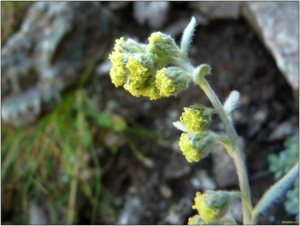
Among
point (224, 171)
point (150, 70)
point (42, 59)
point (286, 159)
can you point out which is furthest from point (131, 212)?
point (150, 70)

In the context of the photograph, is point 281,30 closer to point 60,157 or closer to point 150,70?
point 150,70

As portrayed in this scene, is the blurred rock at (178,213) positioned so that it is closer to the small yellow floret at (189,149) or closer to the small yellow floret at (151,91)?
the small yellow floret at (189,149)

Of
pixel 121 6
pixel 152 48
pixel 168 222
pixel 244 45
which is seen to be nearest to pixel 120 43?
pixel 152 48

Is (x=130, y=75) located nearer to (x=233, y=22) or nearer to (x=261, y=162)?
(x=261, y=162)

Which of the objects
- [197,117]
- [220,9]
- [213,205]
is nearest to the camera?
[213,205]

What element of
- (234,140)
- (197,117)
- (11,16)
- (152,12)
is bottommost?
(234,140)

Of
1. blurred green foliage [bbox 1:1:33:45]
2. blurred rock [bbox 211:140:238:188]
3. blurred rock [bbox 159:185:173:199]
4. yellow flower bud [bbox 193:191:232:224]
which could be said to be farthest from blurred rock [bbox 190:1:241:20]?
yellow flower bud [bbox 193:191:232:224]

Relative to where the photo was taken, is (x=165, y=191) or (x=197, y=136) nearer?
(x=197, y=136)
